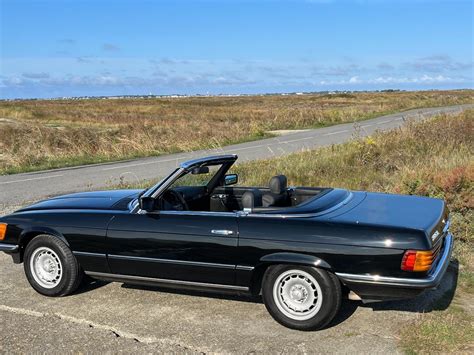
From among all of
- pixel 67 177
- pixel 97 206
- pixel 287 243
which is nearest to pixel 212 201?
pixel 97 206

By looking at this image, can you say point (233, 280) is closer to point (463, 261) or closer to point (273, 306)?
point (273, 306)

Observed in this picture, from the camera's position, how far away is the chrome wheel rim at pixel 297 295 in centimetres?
390

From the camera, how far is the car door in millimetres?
4094

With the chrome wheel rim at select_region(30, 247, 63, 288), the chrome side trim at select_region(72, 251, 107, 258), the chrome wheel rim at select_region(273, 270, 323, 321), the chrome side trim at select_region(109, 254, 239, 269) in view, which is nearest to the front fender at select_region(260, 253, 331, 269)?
the chrome wheel rim at select_region(273, 270, 323, 321)

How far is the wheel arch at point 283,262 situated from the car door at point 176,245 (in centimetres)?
18

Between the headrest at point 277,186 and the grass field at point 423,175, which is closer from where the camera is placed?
the grass field at point 423,175

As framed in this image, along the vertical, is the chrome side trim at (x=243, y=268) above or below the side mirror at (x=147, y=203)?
below

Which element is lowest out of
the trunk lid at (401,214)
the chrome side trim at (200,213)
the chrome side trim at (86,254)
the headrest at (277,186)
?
the chrome side trim at (86,254)

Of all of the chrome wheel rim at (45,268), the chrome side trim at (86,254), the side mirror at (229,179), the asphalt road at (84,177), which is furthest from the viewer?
the asphalt road at (84,177)

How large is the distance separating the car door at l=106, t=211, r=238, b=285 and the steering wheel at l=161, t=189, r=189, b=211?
32 centimetres

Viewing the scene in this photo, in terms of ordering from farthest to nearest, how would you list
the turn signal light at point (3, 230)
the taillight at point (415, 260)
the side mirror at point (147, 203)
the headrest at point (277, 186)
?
1. the turn signal light at point (3, 230)
2. the headrest at point (277, 186)
3. the side mirror at point (147, 203)
4. the taillight at point (415, 260)

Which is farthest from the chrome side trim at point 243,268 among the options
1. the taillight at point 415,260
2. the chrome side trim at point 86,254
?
the chrome side trim at point 86,254

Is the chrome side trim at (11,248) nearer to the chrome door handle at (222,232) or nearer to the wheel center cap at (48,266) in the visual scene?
the wheel center cap at (48,266)

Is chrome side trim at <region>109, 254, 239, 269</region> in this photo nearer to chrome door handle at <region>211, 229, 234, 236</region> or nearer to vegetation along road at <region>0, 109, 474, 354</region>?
chrome door handle at <region>211, 229, 234, 236</region>
